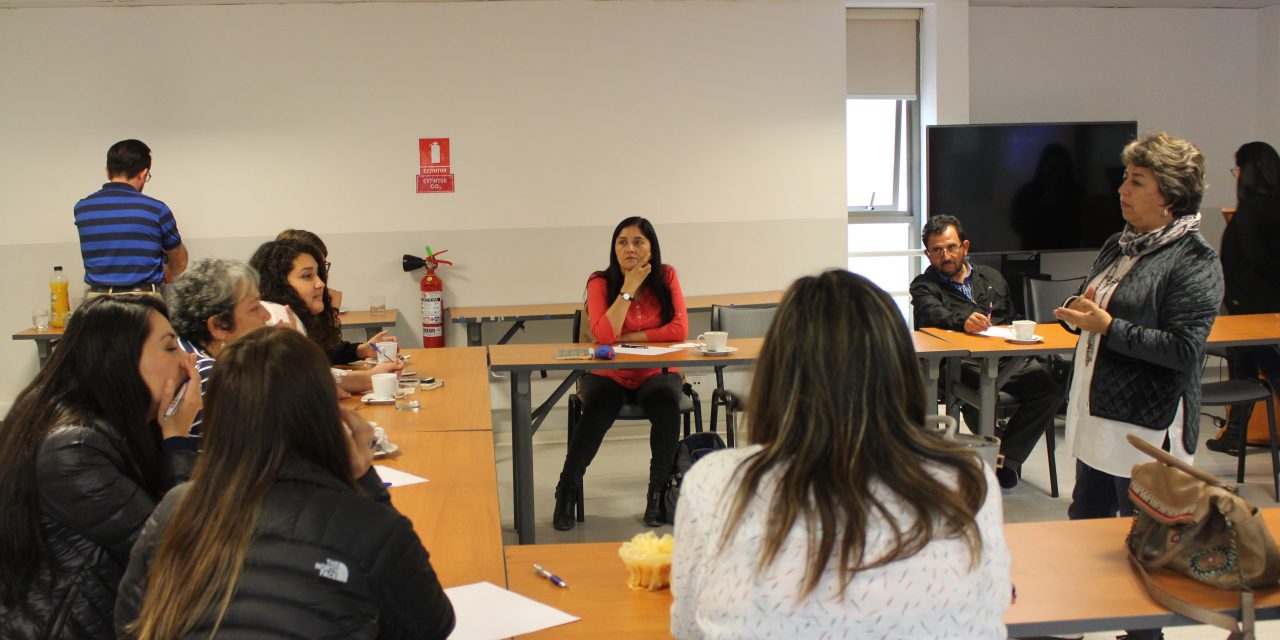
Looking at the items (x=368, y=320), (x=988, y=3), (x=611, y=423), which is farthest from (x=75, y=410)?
(x=988, y=3)

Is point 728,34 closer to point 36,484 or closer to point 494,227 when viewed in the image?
point 494,227

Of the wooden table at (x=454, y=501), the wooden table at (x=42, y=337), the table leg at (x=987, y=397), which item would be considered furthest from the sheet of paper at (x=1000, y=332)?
the wooden table at (x=42, y=337)

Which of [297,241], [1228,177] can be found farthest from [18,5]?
[1228,177]

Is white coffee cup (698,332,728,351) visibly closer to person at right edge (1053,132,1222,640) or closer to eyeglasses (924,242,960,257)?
eyeglasses (924,242,960,257)

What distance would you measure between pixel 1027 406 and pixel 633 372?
1.86 meters

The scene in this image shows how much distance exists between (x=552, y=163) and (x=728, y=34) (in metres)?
1.39

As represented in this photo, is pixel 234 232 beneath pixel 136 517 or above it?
above

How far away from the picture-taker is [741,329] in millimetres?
5230

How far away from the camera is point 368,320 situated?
6.17m

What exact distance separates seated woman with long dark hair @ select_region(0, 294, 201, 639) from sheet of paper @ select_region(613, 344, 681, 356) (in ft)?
7.96

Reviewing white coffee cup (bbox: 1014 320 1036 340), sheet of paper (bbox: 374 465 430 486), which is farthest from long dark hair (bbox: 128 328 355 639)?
white coffee cup (bbox: 1014 320 1036 340)

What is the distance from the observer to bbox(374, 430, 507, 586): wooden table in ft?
6.68

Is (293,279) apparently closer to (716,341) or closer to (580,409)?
(580,409)

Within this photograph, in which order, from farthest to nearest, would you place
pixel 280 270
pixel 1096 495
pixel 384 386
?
pixel 280 270, pixel 384 386, pixel 1096 495
